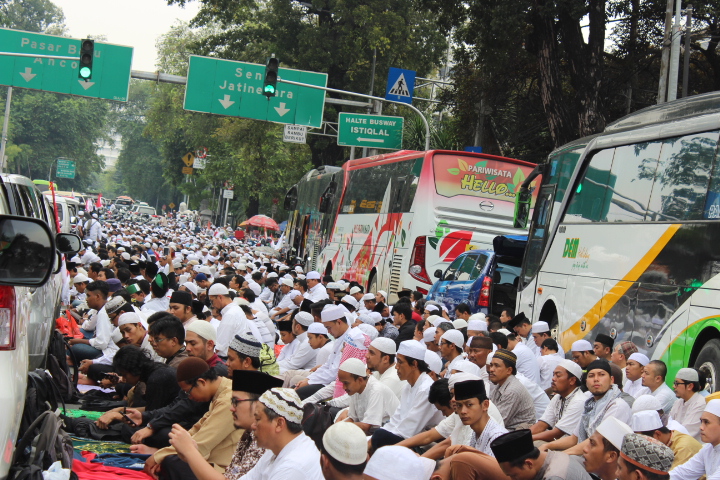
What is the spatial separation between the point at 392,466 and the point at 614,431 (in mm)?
1717

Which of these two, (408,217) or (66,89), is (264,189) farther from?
(408,217)

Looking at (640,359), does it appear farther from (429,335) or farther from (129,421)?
(129,421)

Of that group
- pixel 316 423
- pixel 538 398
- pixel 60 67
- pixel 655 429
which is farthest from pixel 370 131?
pixel 655 429

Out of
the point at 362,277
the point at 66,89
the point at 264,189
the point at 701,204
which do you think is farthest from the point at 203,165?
the point at 701,204

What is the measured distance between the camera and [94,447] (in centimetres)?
764

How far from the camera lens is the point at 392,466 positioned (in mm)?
3830

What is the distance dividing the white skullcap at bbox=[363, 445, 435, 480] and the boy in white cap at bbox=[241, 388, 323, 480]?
71 centimetres

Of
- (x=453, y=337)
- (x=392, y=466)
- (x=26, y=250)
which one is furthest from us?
(x=453, y=337)

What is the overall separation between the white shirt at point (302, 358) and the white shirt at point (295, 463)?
6.29 m

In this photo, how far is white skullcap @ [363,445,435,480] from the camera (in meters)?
3.82

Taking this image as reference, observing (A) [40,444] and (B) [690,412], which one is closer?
(A) [40,444]

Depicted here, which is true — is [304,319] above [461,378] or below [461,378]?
below

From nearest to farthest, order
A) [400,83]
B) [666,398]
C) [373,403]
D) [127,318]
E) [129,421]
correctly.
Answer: [373,403], [129,421], [666,398], [127,318], [400,83]

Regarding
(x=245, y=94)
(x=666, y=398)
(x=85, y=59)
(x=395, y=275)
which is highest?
(x=245, y=94)
